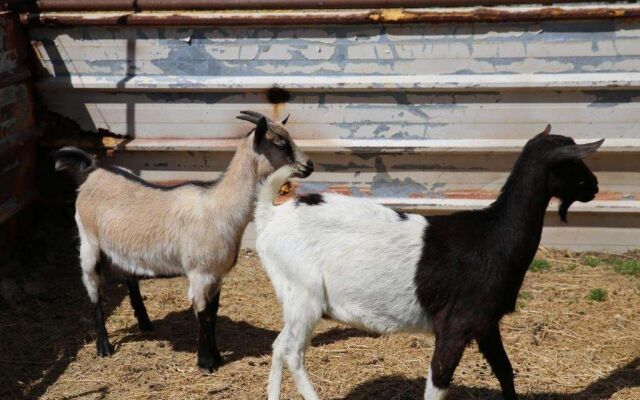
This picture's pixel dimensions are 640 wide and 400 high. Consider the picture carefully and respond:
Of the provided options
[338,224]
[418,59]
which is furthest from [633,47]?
[338,224]

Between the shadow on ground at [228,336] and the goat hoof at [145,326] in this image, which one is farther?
the goat hoof at [145,326]

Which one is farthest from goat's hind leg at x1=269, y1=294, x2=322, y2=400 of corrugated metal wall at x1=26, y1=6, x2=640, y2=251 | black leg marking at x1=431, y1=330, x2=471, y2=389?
corrugated metal wall at x1=26, y1=6, x2=640, y2=251

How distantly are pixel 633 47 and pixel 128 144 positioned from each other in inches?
171

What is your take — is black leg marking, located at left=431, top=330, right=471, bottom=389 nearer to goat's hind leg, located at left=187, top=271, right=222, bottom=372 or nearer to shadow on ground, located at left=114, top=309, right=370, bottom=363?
shadow on ground, located at left=114, top=309, right=370, bottom=363

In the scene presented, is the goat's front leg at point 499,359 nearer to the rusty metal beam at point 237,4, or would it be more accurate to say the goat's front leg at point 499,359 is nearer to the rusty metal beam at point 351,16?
the rusty metal beam at point 351,16

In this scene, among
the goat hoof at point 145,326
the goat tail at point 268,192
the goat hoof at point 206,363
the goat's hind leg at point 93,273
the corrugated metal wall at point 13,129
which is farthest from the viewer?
the corrugated metal wall at point 13,129

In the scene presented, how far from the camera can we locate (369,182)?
7277 millimetres

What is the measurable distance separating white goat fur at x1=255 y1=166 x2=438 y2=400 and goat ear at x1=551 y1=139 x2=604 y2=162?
30.7 inches

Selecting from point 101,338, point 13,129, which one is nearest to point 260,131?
point 101,338

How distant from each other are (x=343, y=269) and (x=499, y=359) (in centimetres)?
106

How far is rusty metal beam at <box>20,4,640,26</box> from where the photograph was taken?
21.8 feet

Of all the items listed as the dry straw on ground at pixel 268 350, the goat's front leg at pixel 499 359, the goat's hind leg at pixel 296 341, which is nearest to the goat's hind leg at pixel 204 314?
the dry straw on ground at pixel 268 350

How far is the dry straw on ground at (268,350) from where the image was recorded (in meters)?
5.16

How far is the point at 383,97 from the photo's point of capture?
7.05 meters
